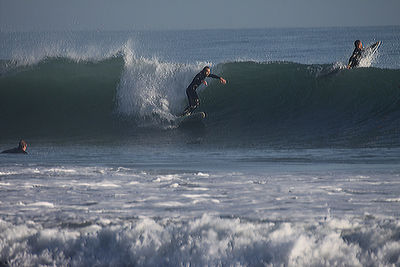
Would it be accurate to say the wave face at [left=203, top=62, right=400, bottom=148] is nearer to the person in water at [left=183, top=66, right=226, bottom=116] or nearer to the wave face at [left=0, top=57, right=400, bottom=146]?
the wave face at [left=0, top=57, right=400, bottom=146]

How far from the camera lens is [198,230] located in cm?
466

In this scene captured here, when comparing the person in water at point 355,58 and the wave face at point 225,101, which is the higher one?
the person in water at point 355,58

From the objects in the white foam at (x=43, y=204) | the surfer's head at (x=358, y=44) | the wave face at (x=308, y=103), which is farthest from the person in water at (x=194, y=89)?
the white foam at (x=43, y=204)

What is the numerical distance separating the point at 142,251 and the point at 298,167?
439cm

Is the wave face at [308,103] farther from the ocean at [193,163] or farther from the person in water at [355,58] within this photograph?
the person in water at [355,58]

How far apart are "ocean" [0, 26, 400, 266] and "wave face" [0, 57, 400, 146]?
0.05 meters

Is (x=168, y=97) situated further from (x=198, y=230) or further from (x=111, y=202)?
(x=198, y=230)

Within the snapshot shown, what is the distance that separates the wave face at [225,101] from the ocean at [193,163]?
0.05 metres

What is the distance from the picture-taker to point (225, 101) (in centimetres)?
1524

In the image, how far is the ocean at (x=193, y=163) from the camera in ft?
14.6

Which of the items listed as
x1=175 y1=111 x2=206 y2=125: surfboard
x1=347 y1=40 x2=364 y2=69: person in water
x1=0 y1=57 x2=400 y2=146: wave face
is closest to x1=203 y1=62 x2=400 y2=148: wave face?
x1=0 y1=57 x2=400 y2=146: wave face

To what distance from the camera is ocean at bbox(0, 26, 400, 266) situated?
14.6 feet

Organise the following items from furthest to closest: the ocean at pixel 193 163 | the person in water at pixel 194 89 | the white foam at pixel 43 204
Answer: the person in water at pixel 194 89 → the white foam at pixel 43 204 → the ocean at pixel 193 163

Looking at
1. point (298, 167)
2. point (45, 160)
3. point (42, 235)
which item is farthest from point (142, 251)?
point (45, 160)
